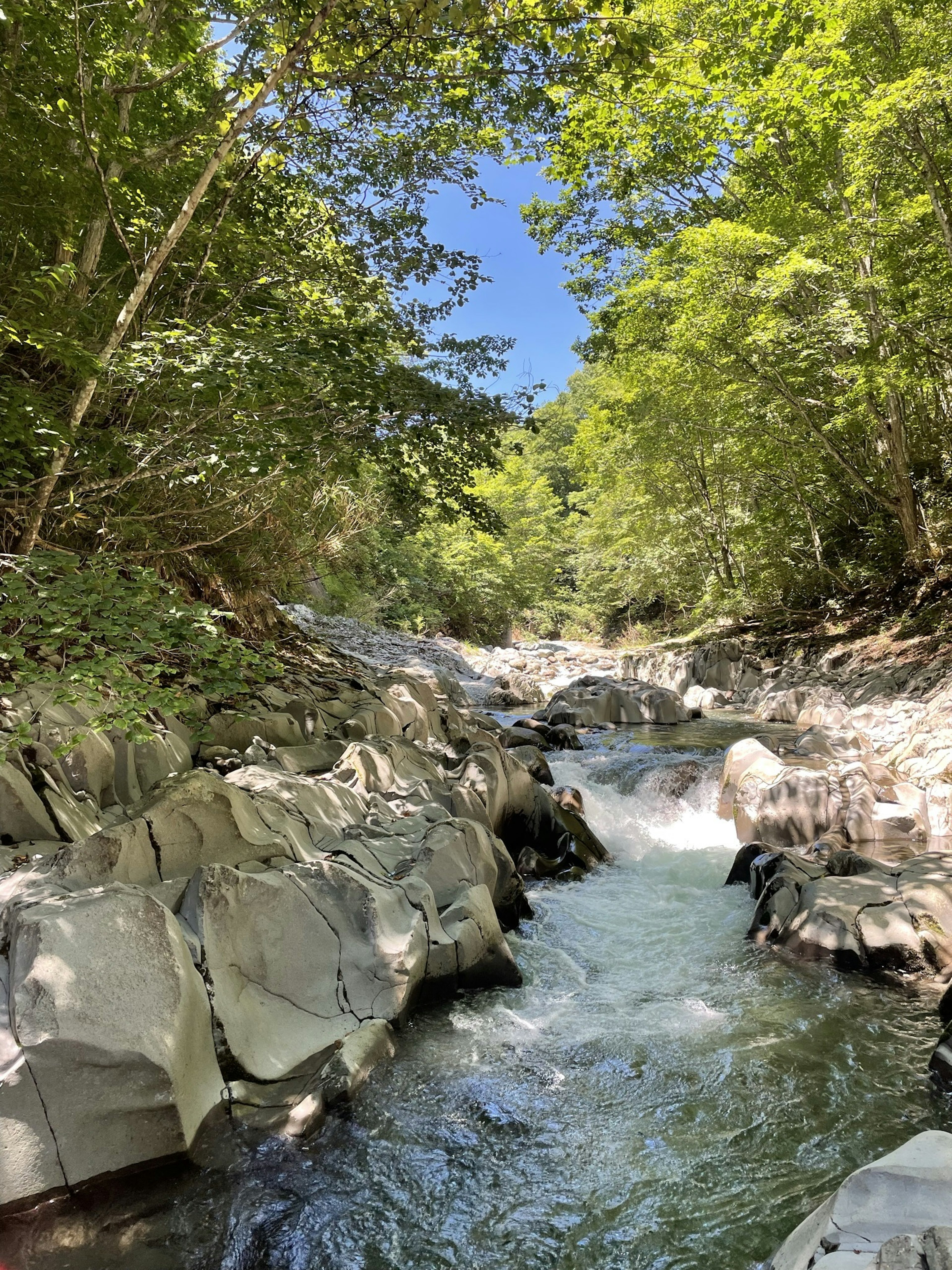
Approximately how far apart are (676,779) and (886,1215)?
7437mm

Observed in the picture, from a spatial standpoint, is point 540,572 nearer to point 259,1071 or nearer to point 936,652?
point 936,652

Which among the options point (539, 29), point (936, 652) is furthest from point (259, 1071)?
point (936, 652)

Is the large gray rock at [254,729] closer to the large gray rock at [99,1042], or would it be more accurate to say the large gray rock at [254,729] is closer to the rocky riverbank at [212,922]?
the rocky riverbank at [212,922]

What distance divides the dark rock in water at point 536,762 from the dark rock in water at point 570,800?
39cm

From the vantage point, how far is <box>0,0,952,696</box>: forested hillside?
164 inches

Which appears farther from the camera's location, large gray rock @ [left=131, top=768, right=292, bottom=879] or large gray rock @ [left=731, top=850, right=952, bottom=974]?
large gray rock @ [left=731, top=850, right=952, bottom=974]

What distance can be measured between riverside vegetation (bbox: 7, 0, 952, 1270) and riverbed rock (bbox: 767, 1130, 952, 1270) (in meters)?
0.01

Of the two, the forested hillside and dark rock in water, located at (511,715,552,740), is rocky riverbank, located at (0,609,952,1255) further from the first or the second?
dark rock in water, located at (511,715,552,740)

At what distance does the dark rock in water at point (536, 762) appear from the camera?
9.40 metres

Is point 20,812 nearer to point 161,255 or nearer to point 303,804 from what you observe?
point 303,804

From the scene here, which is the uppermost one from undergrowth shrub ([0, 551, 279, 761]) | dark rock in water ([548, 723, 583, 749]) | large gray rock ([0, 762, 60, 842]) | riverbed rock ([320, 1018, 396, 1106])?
undergrowth shrub ([0, 551, 279, 761])

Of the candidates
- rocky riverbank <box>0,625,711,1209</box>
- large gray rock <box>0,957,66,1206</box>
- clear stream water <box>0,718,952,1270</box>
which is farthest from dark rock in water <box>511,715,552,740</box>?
large gray rock <box>0,957,66,1206</box>

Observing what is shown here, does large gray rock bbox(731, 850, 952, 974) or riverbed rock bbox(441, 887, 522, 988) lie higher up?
riverbed rock bbox(441, 887, 522, 988)

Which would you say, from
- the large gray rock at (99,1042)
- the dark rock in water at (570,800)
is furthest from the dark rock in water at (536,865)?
the large gray rock at (99,1042)
